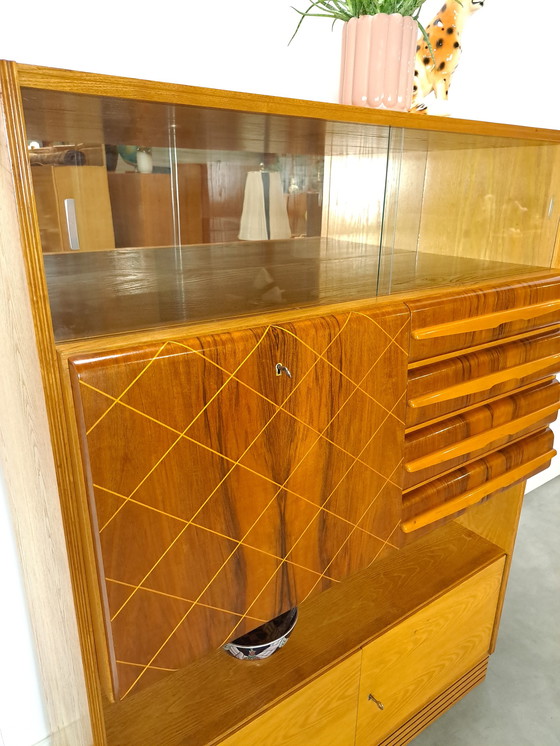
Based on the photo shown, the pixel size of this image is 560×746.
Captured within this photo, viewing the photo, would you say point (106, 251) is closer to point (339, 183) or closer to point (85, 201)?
point (85, 201)

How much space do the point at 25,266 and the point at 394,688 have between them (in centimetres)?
142

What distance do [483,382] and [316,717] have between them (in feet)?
2.84

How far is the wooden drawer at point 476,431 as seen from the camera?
1.16 metres

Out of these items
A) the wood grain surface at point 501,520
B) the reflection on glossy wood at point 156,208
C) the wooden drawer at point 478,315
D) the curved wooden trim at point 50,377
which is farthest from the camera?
the wood grain surface at point 501,520

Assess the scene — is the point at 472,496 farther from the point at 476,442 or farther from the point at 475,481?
the point at 476,442

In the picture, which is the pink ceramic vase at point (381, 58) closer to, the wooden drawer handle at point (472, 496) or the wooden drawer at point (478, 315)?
the wooden drawer at point (478, 315)

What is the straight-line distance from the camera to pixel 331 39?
141 cm

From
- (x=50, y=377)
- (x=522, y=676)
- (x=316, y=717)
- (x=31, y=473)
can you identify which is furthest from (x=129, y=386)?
(x=522, y=676)

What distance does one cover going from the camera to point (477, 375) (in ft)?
3.97

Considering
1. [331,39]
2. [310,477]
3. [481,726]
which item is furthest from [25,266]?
[481,726]

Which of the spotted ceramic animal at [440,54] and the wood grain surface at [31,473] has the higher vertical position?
the spotted ceramic animal at [440,54]

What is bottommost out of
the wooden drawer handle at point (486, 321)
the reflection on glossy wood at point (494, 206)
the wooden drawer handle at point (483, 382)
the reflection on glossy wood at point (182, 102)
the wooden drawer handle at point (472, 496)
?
the wooden drawer handle at point (472, 496)

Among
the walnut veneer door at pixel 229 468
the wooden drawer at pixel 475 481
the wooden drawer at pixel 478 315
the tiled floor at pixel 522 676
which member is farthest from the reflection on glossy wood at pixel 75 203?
the tiled floor at pixel 522 676

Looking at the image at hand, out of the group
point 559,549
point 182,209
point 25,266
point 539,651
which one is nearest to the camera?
point 25,266
